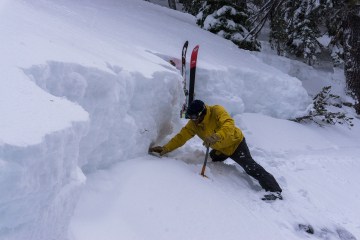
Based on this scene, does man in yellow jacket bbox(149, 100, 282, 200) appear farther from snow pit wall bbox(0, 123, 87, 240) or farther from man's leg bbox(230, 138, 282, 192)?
snow pit wall bbox(0, 123, 87, 240)

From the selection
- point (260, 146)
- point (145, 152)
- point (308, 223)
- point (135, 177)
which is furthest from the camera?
point (260, 146)

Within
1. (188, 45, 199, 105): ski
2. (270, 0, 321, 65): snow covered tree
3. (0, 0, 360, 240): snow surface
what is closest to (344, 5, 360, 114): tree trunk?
(270, 0, 321, 65): snow covered tree

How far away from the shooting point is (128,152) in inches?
193

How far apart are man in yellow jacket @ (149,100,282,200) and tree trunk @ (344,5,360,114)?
6121mm

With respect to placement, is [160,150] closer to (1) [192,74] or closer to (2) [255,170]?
(2) [255,170]

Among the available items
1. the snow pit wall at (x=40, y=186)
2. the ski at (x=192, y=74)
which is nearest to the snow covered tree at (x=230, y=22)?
the ski at (x=192, y=74)

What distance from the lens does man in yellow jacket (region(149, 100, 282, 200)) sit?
5.34 m

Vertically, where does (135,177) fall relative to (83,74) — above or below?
below

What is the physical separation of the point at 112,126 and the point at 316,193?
329 centimetres

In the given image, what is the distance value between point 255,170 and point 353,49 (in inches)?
256

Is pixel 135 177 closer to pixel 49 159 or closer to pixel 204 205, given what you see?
pixel 204 205

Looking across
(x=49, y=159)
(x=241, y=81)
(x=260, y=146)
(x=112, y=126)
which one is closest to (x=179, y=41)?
(x=241, y=81)

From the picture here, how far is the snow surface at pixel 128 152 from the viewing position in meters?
2.19

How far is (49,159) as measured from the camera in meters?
2.15
